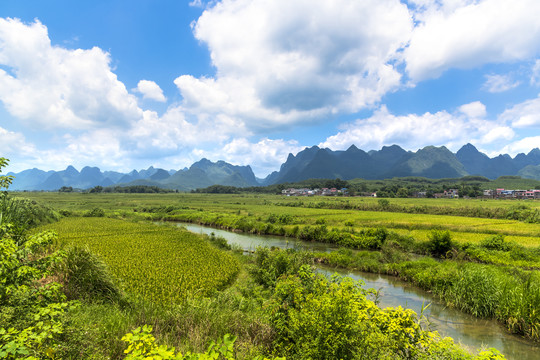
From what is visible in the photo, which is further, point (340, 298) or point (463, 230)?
point (463, 230)

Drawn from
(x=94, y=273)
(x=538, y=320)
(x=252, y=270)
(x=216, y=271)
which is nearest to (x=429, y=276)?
(x=538, y=320)

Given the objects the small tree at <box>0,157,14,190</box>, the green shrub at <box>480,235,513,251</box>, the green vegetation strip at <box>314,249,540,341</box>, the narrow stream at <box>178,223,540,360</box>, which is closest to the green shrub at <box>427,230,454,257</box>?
the green shrub at <box>480,235,513,251</box>

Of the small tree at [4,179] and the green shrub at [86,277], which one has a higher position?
the small tree at [4,179]

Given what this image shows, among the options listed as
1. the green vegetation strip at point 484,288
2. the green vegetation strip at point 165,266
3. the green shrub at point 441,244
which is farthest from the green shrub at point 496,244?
the green vegetation strip at point 165,266

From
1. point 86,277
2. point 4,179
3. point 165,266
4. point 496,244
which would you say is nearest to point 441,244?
point 496,244

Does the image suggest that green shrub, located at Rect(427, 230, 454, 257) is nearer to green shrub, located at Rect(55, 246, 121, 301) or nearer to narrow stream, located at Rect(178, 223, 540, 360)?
narrow stream, located at Rect(178, 223, 540, 360)

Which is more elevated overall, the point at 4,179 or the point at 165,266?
the point at 4,179

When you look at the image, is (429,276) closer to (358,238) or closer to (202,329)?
(358,238)

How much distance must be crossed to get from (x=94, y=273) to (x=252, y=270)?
9557 millimetres

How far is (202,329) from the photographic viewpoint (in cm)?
765

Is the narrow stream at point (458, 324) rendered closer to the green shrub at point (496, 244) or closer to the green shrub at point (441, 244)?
the green shrub at point (441, 244)

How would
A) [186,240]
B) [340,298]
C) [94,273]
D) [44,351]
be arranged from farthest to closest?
[186,240]
[94,273]
[340,298]
[44,351]

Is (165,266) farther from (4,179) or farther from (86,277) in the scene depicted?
(4,179)

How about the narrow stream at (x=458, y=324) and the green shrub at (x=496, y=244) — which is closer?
the narrow stream at (x=458, y=324)
